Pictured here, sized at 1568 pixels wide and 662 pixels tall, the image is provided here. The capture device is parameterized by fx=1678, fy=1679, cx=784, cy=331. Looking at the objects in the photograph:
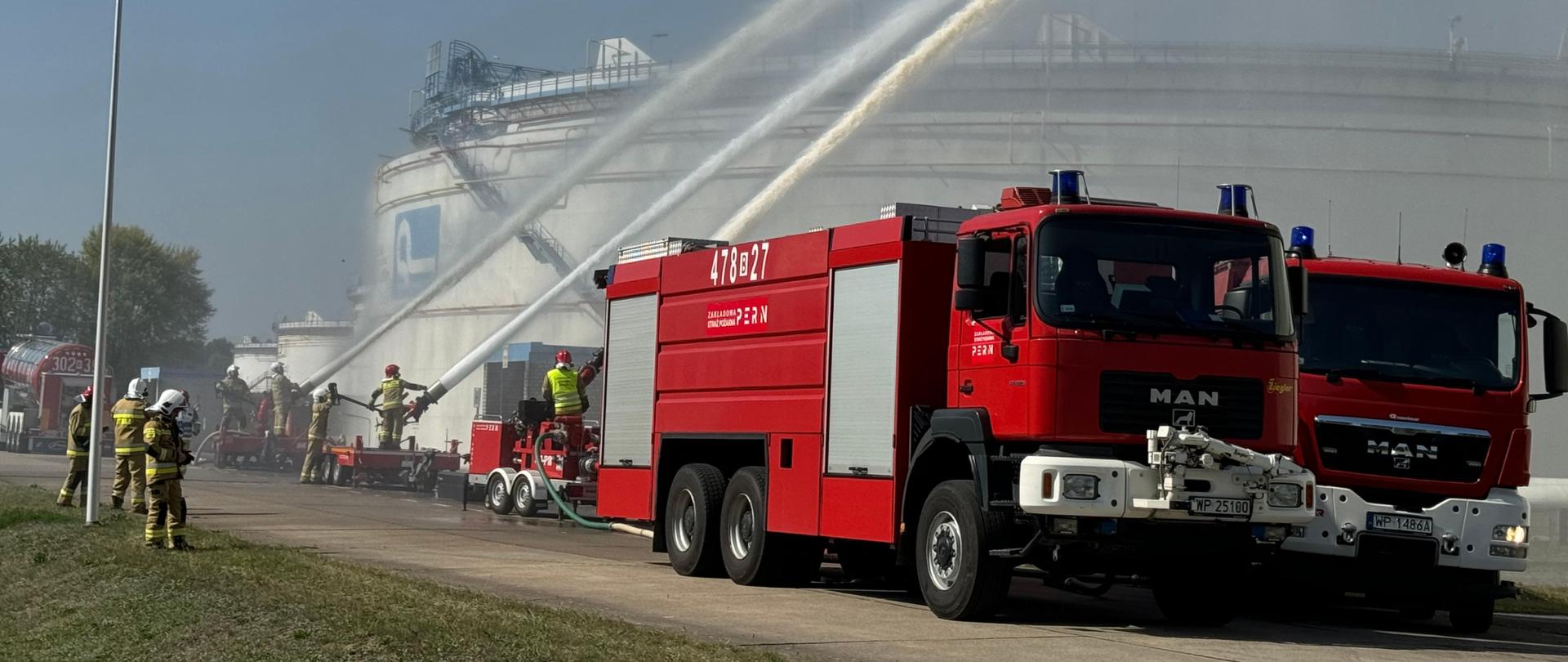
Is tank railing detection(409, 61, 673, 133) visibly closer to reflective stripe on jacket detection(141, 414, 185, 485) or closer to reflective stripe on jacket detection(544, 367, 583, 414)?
reflective stripe on jacket detection(544, 367, 583, 414)

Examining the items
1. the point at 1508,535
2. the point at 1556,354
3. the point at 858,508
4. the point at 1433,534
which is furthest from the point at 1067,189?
the point at 1556,354

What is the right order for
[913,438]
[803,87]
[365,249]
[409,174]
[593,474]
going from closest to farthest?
1. [913,438]
2. [593,474]
3. [803,87]
4. [409,174]
5. [365,249]

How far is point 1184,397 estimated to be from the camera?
1155 cm

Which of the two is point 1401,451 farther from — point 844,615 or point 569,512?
point 569,512

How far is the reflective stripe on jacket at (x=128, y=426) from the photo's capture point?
63.3 feet

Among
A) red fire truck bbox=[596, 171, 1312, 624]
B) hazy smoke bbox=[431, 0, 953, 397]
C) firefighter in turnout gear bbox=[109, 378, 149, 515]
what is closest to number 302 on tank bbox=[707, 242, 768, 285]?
red fire truck bbox=[596, 171, 1312, 624]

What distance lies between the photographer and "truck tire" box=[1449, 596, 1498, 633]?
44.2 ft

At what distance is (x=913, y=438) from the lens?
12844mm

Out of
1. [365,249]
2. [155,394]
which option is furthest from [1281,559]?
[365,249]

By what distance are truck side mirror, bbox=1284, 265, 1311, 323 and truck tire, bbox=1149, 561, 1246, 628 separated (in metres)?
2.09

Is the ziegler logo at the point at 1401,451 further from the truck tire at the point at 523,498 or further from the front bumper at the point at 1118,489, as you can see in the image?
the truck tire at the point at 523,498

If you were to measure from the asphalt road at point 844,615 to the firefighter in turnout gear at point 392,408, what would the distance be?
13.6 metres

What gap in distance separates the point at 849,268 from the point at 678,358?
324cm

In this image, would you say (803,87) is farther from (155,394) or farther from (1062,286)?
(1062,286)
